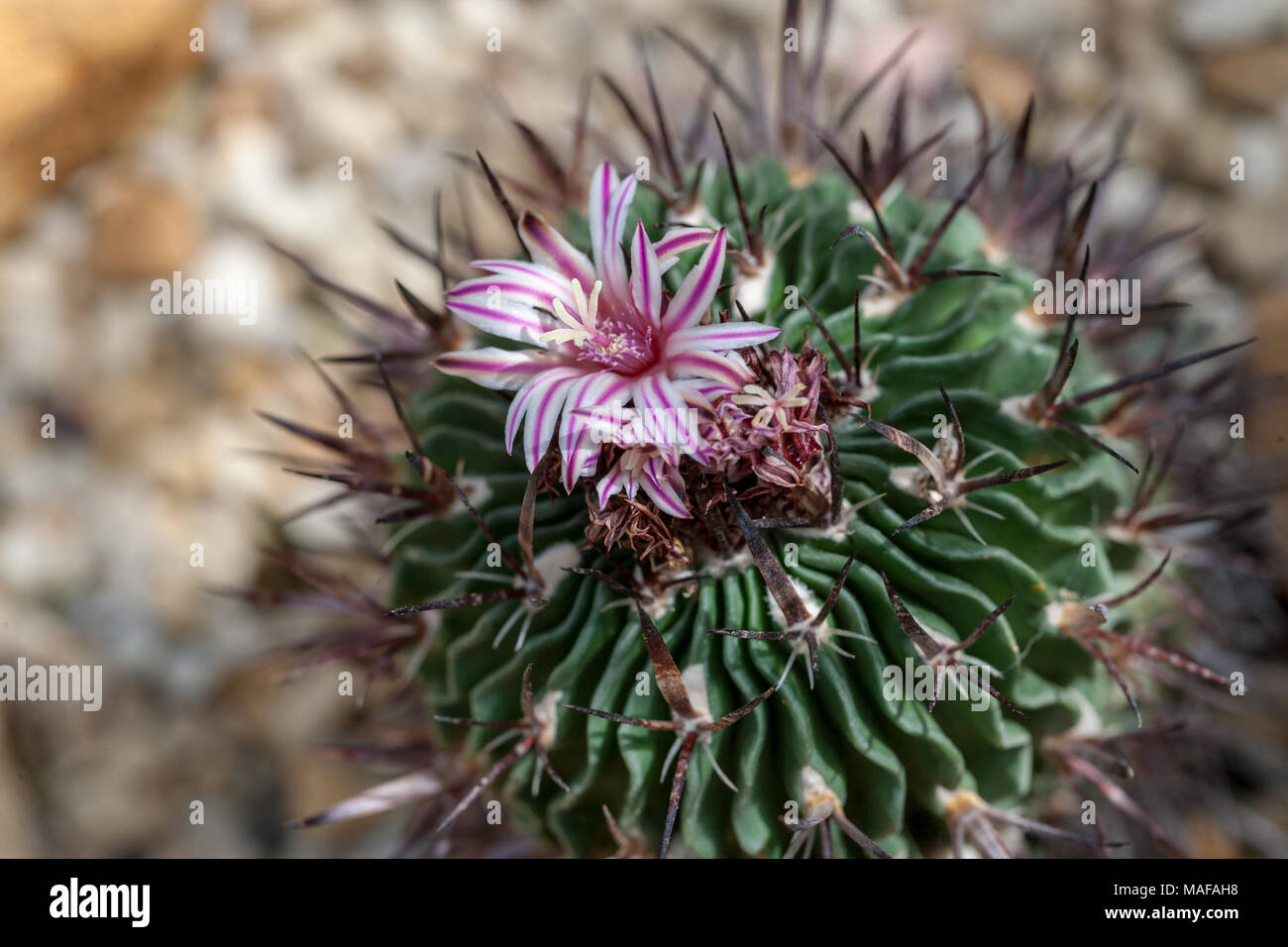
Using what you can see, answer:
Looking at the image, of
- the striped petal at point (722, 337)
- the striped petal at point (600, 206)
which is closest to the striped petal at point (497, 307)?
the striped petal at point (600, 206)

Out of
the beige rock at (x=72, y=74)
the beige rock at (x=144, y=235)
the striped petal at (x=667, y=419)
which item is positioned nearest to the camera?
the striped petal at (x=667, y=419)

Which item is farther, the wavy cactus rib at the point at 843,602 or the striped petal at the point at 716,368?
the wavy cactus rib at the point at 843,602

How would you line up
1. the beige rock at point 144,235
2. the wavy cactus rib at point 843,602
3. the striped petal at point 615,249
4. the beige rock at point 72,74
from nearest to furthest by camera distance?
the striped petal at point 615,249 < the wavy cactus rib at point 843,602 < the beige rock at point 72,74 < the beige rock at point 144,235

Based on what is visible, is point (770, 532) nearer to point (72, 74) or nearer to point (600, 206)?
point (600, 206)

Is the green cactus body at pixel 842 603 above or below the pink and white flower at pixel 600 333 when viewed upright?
below

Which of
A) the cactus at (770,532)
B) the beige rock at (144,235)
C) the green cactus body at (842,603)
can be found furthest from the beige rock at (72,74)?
the green cactus body at (842,603)

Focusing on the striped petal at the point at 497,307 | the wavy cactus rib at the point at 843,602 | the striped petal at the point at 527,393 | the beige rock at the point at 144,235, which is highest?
the beige rock at the point at 144,235

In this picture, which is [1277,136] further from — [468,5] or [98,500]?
[98,500]

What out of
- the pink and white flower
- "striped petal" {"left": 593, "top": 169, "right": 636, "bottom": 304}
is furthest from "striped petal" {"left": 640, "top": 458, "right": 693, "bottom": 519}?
"striped petal" {"left": 593, "top": 169, "right": 636, "bottom": 304}

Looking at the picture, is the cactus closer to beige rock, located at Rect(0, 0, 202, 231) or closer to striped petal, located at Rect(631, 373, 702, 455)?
striped petal, located at Rect(631, 373, 702, 455)

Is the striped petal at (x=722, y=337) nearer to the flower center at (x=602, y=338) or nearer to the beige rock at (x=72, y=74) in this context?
the flower center at (x=602, y=338)
